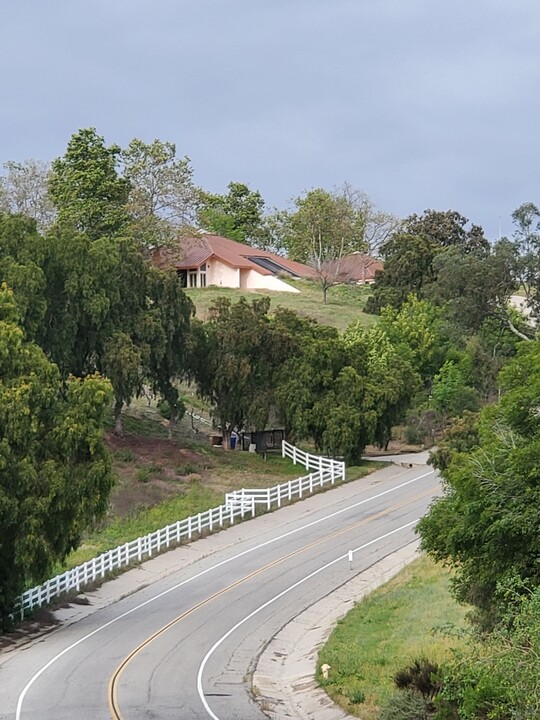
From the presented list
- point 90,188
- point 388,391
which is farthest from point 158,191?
point 388,391

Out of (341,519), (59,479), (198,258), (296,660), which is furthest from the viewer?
(198,258)

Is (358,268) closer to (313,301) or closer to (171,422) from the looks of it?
(313,301)

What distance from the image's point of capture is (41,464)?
33.8 m

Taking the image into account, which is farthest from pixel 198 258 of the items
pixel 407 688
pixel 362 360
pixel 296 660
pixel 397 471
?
pixel 407 688

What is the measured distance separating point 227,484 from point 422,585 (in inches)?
789

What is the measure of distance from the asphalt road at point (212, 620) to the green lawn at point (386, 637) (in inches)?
84.1

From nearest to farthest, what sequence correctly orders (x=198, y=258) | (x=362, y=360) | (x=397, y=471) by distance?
(x=397, y=471), (x=362, y=360), (x=198, y=258)

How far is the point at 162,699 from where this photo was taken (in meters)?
25.7

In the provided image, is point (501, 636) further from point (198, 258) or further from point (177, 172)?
point (198, 258)

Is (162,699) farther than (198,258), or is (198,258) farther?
(198,258)

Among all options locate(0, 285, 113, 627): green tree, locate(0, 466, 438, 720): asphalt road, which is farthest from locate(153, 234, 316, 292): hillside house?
locate(0, 285, 113, 627): green tree

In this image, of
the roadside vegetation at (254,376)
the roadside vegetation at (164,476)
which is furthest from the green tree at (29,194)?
the roadside vegetation at (164,476)

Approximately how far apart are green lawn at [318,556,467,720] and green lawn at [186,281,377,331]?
52672mm

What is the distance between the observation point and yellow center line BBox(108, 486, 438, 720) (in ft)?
85.1
